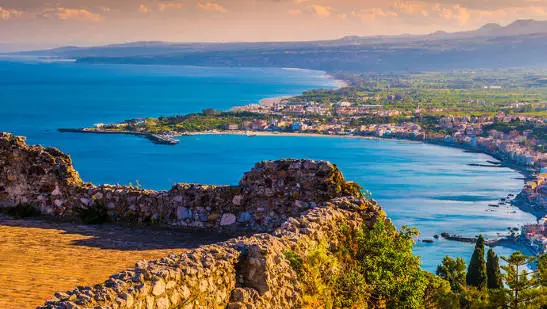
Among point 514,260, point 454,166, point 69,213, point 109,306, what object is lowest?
point 454,166

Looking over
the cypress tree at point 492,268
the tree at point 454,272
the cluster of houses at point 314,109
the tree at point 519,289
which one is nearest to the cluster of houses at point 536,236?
the cypress tree at point 492,268

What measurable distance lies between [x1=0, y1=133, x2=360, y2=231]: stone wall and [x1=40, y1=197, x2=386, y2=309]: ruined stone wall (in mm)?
1146

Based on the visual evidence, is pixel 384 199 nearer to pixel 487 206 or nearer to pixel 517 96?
pixel 487 206

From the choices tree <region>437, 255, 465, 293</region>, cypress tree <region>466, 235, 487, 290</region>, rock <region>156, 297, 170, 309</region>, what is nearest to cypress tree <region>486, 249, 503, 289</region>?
cypress tree <region>466, 235, 487, 290</region>

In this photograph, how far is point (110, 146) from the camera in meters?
87.9

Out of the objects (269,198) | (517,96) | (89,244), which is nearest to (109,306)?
(89,244)

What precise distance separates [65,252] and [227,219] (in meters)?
1.65

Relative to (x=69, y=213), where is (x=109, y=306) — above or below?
Result: above

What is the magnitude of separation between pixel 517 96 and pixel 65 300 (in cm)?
16051

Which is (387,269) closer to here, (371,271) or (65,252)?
(371,271)

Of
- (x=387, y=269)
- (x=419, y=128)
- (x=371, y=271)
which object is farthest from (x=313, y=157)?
(x=371, y=271)

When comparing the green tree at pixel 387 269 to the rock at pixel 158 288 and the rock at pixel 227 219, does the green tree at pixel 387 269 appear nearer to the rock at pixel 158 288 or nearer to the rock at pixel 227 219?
the rock at pixel 227 219

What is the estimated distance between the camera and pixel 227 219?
719cm

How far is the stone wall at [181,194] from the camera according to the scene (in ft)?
23.2
